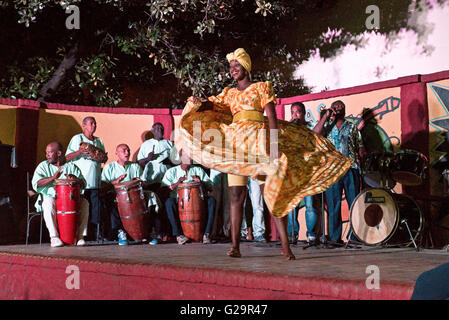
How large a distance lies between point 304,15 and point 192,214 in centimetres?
948

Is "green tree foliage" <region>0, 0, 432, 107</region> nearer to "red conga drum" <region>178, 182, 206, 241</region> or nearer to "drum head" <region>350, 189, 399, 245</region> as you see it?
"red conga drum" <region>178, 182, 206, 241</region>

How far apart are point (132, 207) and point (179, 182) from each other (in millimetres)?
870

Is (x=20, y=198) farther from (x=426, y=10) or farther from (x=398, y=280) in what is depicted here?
(x=426, y=10)

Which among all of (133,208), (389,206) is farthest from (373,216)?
(133,208)

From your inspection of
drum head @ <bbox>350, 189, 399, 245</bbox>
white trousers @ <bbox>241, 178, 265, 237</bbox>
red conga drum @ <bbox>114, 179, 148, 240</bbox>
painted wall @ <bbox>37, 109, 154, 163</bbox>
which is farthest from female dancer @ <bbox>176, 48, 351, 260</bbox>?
painted wall @ <bbox>37, 109, 154, 163</bbox>

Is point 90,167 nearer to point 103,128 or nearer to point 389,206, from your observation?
point 103,128

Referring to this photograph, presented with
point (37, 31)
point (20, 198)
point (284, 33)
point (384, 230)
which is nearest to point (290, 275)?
point (384, 230)

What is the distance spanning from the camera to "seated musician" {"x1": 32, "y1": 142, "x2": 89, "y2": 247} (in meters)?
7.29

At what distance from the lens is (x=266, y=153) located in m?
5.06

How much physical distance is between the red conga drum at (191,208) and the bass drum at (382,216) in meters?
2.15

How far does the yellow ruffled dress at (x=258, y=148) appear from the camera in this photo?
5.06 metres

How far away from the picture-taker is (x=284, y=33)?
1452 cm

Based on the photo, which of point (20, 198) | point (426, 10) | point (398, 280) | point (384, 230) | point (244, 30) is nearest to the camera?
point (398, 280)
